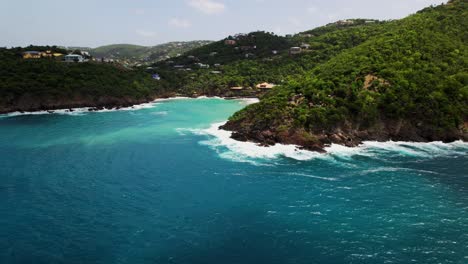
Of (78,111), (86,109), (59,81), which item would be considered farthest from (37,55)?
(78,111)

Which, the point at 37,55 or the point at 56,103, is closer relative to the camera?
the point at 56,103

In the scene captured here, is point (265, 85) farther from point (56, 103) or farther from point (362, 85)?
point (56, 103)

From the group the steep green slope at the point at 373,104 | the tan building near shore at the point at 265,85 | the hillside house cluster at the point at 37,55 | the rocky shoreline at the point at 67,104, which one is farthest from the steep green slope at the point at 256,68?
the steep green slope at the point at 373,104

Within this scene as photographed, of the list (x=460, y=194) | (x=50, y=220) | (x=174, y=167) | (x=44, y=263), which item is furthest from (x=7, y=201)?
(x=460, y=194)

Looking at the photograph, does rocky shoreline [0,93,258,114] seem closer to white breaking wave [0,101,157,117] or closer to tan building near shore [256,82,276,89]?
white breaking wave [0,101,157,117]

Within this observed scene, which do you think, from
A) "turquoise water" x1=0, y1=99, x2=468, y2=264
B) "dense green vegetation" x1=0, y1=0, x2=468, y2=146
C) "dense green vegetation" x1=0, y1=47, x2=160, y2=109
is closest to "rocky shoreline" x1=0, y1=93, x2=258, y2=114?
"dense green vegetation" x1=0, y1=47, x2=160, y2=109

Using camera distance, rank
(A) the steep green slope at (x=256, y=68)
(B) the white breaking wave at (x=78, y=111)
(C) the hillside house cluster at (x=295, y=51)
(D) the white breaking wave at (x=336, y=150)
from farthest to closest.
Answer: (C) the hillside house cluster at (x=295, y=51), (A) the steep green slope at (x=256, y=68), (B) the white breaking wave at (x=78, y=111), (D) the white breaking wave at (x=336, y=150)

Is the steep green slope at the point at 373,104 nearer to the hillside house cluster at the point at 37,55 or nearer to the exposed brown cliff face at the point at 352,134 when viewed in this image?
the exposed brown cliff face at the point at 352,134
